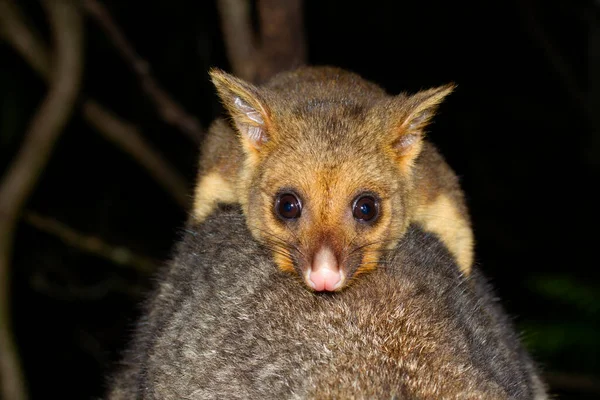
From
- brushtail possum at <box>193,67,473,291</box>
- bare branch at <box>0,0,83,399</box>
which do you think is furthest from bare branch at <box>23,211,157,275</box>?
brushtail possum at <box>193,67,473,291</box>

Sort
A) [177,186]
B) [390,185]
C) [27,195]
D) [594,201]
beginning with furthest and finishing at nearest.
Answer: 1. [594,201]
2. [177,186]
3. [27,195]
4. [390,185]

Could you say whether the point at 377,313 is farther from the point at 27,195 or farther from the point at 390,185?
the point at 27,195

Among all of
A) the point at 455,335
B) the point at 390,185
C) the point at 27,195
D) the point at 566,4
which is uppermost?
the point at 566,4

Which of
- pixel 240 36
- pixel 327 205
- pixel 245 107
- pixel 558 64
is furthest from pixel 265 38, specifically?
pixel 558 64

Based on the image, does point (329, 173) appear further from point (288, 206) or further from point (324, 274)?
point (324, 274)

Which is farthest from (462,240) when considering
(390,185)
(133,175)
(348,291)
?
(133,175)
